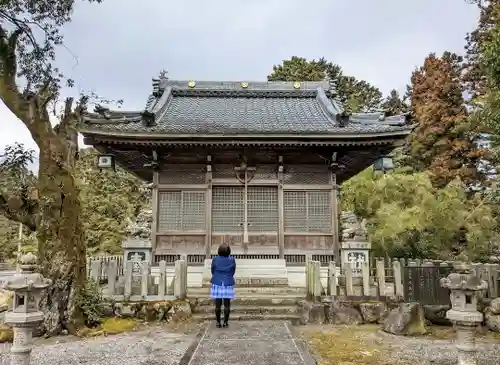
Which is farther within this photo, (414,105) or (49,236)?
(414,105)

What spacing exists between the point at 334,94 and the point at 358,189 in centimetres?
548

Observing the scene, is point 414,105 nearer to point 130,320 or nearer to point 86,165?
point 86,165

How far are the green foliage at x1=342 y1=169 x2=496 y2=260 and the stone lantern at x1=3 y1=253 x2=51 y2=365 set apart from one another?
538 inches

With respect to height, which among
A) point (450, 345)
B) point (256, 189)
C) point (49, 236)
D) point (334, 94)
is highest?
point (334, 94)

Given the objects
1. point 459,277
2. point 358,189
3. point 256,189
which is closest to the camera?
point 459,277

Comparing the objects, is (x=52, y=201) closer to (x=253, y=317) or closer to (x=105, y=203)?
(x=253, y=317)

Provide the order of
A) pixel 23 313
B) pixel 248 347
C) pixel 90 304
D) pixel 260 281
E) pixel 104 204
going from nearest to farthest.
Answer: pixel 23 313, pixel 248 347, pixel 90 304, pixel 260 281, pixel 104 204

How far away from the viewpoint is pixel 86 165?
28031 mm

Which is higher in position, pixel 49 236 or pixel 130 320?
pixel 49 236

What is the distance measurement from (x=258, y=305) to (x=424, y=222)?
9773 millimetres

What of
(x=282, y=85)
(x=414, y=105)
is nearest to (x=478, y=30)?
(x=414, y=105)

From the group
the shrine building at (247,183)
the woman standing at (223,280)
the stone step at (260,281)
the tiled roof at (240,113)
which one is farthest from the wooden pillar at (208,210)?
the woman standing at (223,280)

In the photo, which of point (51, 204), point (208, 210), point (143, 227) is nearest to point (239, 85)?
point (208, 210)

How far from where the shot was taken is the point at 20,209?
8609 millimetres
